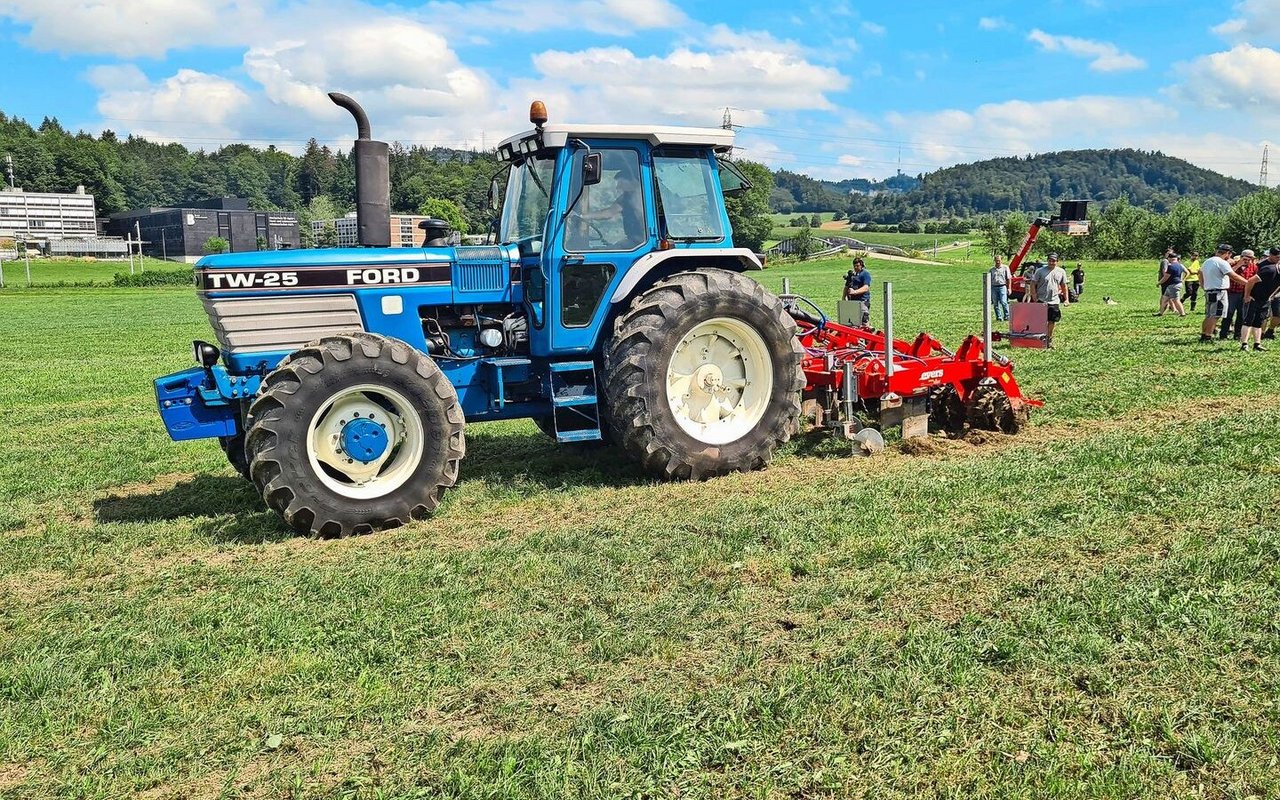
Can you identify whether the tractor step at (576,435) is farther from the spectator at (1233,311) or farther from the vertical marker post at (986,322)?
the spectator at (1233,311)

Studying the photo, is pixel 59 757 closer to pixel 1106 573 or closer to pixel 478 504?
pixel 478 504

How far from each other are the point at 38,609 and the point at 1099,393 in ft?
34.5

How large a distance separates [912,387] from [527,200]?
3.81m

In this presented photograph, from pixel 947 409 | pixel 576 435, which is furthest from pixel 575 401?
pixel 947 409

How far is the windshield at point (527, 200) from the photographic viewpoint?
25.6ft

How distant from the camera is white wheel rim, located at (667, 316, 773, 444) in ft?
26.5

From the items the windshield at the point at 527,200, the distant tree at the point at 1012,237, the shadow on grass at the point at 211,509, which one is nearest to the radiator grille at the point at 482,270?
the windshield at the point at 527,200

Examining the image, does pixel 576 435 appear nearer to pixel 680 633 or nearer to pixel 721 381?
pixel 721 381

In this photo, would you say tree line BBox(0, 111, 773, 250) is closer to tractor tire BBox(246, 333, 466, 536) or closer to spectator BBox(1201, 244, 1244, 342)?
spectator BBox(1201, 244, 1244, 342)

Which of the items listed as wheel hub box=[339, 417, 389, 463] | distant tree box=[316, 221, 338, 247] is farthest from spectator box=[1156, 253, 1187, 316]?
wheel hub box=[339, 417, 389, 463]

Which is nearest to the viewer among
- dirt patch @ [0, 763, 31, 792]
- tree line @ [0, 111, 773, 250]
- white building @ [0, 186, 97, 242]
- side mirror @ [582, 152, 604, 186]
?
dirt patch @ [0, 763, 31, 792]

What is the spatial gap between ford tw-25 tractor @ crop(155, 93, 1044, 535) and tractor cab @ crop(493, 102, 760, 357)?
15 mm

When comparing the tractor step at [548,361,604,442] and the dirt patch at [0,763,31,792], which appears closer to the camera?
the dirt patch at [0,763,31,792]

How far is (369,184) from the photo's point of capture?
297 inches
